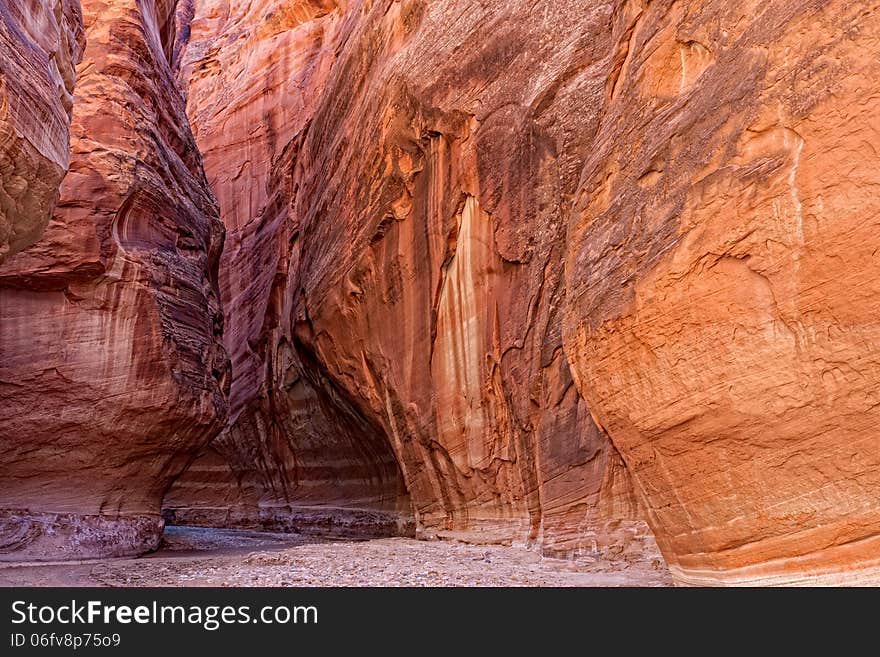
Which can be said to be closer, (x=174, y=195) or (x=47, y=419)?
(x=47, y=419)

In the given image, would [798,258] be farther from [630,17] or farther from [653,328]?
[630,17]

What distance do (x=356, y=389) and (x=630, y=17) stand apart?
377 inches

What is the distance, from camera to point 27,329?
1159 cm

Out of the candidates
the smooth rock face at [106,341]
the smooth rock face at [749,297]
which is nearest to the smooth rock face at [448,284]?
the smooth rock face at [106,341]

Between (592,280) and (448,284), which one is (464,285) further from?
(592,280)

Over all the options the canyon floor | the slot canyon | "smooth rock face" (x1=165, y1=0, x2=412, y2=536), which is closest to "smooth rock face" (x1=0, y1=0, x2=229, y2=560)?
the slot canyon

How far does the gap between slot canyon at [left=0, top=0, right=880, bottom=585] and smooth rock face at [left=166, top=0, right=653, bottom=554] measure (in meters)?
0.06

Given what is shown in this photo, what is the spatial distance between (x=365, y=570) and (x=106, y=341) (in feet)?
20.8

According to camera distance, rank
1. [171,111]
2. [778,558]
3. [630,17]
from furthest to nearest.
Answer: [171,111] < [630,17] < [778,558]

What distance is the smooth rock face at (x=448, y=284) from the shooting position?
397 inches

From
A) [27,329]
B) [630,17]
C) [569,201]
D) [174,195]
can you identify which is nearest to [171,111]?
[174,195]
